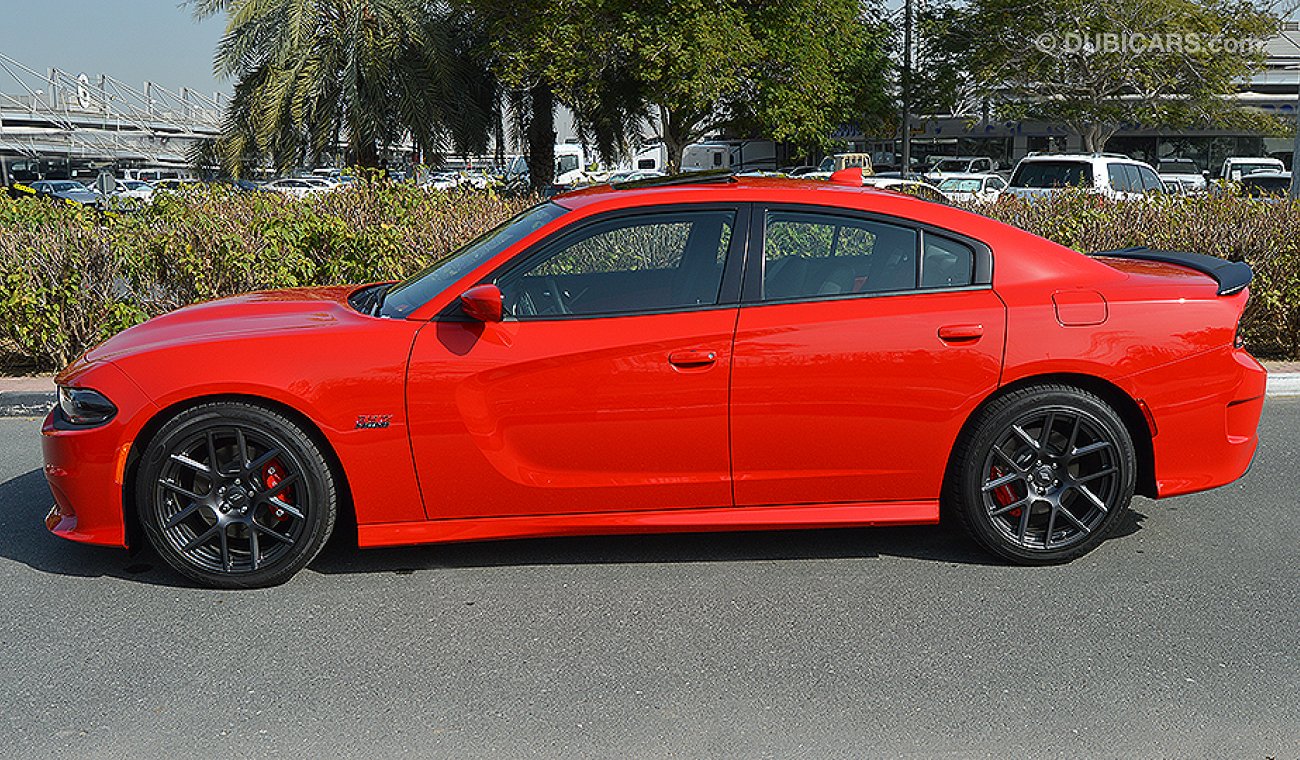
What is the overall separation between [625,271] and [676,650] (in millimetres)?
1566

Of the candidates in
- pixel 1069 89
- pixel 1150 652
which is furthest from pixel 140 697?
pixel 1069 89

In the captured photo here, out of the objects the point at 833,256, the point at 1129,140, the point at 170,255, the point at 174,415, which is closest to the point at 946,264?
the point at 833,256

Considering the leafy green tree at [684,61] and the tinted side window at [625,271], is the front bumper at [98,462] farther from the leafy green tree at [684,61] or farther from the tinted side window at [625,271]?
the leafy green tree at [684,61]

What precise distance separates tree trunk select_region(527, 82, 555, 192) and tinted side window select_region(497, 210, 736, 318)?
20.0 meters

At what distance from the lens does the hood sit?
441 centimetres

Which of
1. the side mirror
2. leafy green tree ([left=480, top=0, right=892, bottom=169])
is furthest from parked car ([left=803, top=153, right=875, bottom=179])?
the side mirror

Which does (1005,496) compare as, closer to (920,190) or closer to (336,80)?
(920,190)

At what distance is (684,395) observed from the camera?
170 inches

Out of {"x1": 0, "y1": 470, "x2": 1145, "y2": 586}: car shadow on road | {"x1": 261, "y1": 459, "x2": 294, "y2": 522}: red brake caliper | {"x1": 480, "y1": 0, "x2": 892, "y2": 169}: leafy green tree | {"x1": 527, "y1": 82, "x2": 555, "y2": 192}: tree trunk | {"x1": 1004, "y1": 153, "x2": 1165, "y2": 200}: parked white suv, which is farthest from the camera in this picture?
{"x1": 527, "y1": 82, "x2": 555, "y2": 192}: tree trunk

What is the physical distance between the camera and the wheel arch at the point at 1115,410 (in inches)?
176

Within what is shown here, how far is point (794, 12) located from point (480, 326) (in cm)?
2303

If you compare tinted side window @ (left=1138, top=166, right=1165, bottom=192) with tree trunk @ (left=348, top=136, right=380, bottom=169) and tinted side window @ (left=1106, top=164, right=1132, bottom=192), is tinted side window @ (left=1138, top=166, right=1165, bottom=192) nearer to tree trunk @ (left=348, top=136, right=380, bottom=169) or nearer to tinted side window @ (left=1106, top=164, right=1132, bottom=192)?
tinted side window @ (left=1106, top=164, right=1132, bottom=192)

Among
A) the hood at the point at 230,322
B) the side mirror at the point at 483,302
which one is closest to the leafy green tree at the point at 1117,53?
the hood at the point at 230,322

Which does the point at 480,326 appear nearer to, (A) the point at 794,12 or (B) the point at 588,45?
(B) the point at 588,45
